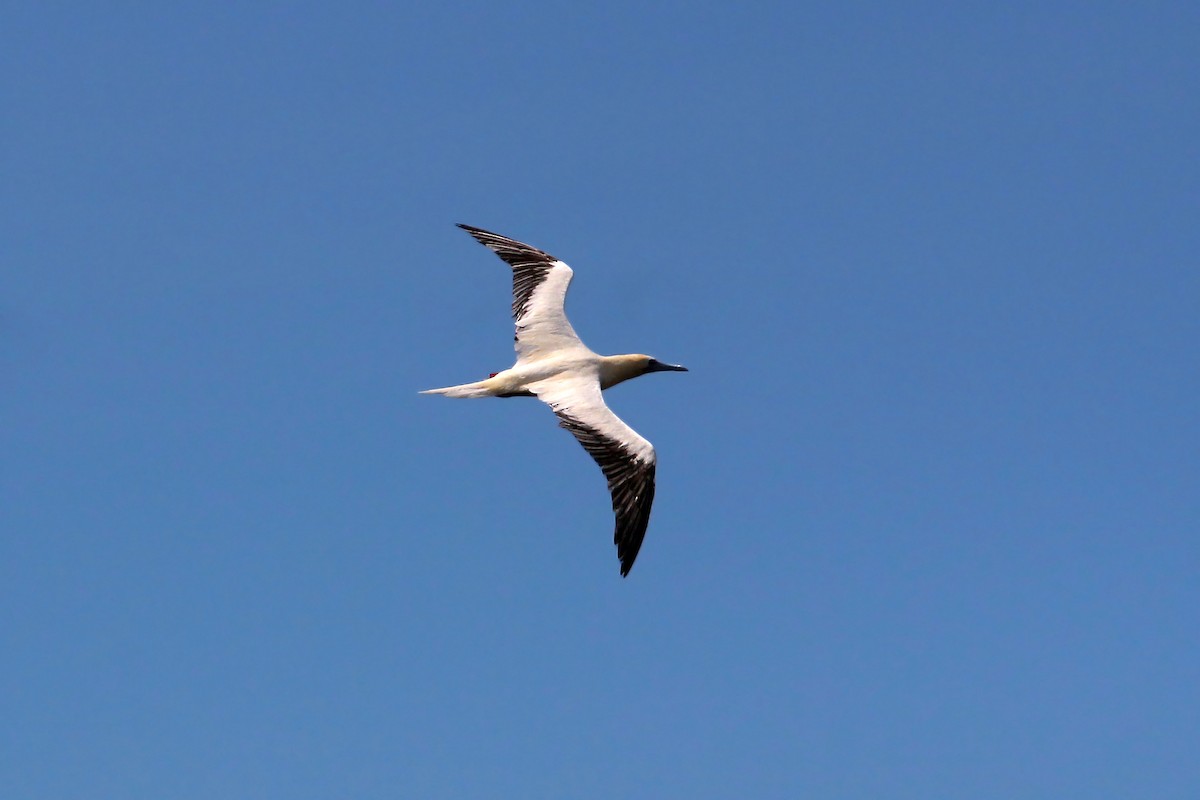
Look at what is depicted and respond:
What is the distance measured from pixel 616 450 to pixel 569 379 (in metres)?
2.79

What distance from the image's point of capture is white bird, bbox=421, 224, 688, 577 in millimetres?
26125

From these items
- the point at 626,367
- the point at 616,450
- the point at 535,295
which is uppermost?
the point at 535,295

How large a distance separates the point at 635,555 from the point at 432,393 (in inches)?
240

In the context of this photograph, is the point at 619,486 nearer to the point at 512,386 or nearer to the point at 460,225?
the point at 512,386

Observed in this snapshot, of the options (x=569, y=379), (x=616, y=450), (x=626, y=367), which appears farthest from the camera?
(x=626, y=367)

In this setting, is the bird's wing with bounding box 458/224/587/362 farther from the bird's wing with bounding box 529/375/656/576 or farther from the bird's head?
the bird's wing with bounding box 529/375/656/576

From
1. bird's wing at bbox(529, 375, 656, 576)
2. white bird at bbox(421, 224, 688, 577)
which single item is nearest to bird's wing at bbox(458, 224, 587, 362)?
white bird at bbox(421, 224, 688, 577)

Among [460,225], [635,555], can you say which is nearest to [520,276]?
[460,225]

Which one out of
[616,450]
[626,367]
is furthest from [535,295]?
[616,450]

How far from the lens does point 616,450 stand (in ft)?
87.8

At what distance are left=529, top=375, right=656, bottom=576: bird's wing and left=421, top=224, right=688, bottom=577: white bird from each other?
0.02 m

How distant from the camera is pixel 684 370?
105 feet

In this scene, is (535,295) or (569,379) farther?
(535,295)

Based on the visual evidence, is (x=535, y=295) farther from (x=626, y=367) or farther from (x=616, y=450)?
(x=616, y=450)
